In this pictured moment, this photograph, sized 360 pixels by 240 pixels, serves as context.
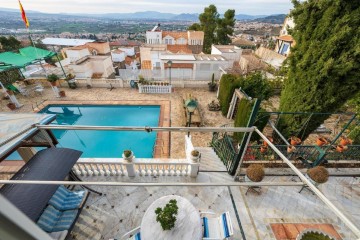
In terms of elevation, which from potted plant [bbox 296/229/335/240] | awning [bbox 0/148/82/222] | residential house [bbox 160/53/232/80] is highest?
awning [bbox 0/148/82/222]

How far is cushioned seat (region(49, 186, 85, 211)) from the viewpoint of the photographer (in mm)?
4433

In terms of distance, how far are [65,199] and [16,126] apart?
2.43m

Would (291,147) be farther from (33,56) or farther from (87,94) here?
(33,56)

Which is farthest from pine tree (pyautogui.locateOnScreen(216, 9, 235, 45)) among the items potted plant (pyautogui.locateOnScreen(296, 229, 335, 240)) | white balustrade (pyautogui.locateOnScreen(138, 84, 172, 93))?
potted plant (pyautogui.locateOnScreen(296, 229, 335, 240))

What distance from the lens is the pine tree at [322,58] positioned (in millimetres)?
5645

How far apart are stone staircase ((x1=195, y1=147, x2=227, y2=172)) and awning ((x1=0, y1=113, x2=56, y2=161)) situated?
5330 millimetres

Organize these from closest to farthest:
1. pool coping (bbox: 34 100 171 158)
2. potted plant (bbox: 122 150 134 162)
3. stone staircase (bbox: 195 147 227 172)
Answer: potted plant (bbox: 122 150 134 162), stone staircase (bbox: 195 147 227 172), pool coping (bbox: 34 100 171 158)

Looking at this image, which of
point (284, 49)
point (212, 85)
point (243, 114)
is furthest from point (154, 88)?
point (284, 49)

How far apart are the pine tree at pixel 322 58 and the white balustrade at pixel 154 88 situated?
34.5 ft

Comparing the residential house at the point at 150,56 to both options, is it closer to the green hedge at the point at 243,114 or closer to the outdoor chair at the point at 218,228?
the green hedge at the point at 243,114

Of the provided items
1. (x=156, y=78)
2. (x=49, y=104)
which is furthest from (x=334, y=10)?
(x=49, y=104)

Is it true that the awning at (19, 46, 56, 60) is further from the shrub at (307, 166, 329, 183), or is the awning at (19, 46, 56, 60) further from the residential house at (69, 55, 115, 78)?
the shrub at (307, 166, 329, 183)

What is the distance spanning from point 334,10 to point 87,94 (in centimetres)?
1720

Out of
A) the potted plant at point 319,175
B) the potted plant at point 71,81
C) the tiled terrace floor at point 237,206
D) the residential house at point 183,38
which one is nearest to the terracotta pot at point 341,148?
the tiled terrace floor at point 237,206
